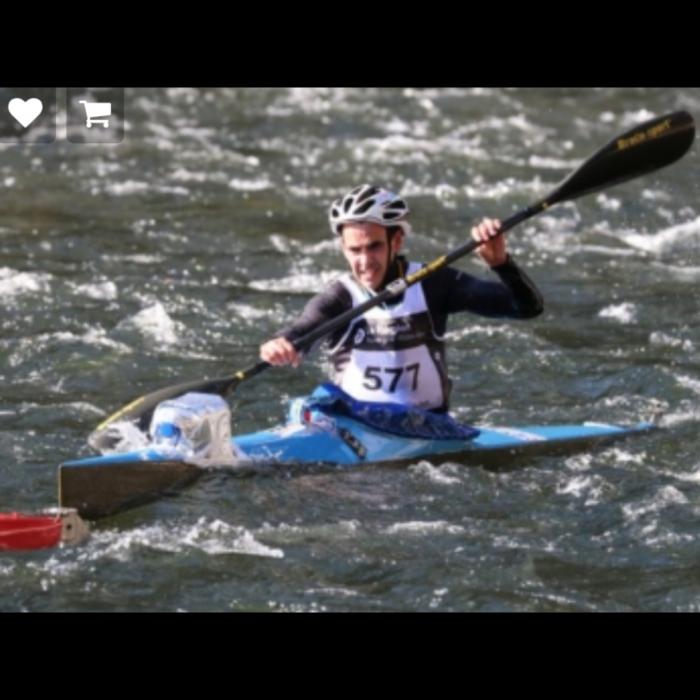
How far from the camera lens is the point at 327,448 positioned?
889 cm

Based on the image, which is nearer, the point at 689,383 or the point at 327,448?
the point at 327,448

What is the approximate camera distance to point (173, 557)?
788 cm

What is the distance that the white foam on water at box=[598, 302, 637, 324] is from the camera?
40.3ft

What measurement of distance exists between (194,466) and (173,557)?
685 millimetres

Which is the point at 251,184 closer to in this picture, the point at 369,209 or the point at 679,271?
the point at 679,271

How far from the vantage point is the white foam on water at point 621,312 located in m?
12.3

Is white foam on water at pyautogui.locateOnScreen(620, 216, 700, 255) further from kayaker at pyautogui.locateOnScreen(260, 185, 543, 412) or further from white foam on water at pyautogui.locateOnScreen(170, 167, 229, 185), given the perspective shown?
kayaker at pyautogui.locateOnScreen(260, 185, 543, 412)

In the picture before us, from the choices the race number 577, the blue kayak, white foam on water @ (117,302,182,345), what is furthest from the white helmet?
white foam on water @ (117,302,182,345)

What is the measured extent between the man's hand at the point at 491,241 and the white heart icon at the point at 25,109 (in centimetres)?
1184

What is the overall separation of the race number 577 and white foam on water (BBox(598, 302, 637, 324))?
3393 millimetres

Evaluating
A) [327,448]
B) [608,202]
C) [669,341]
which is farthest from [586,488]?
[608,202]

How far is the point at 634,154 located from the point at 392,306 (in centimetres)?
157
